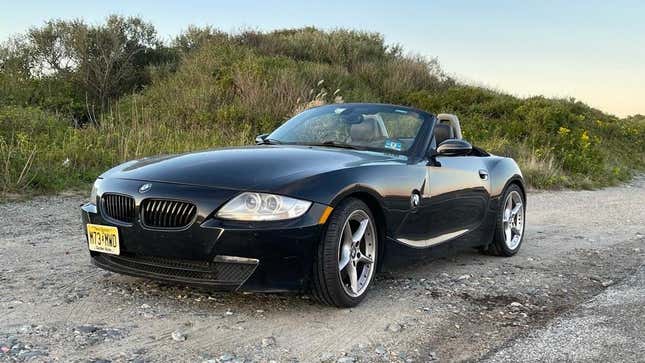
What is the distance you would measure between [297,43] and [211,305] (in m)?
24.2

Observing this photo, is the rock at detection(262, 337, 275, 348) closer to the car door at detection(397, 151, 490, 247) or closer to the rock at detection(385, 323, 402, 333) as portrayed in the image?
the rock at detection(385, 323, 402, 333)

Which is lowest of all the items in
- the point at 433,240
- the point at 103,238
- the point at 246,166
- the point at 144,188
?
the point at 433,240

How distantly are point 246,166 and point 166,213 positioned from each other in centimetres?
56

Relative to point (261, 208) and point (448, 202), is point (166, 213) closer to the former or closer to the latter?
point (261, 208)

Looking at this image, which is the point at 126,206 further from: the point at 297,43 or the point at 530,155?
the point at 297,43

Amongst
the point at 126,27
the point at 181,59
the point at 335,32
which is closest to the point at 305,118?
the point at 181,59

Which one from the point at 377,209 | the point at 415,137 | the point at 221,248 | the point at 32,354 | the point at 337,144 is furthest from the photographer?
the point at 415,137

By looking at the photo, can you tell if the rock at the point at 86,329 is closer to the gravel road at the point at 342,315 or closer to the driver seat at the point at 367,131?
the gravel road at the point at 342,315

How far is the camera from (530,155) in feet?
54.1

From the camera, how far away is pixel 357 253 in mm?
4152

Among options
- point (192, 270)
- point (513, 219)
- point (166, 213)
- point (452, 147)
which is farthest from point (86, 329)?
point (513, 219)

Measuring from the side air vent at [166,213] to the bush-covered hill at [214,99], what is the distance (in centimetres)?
553

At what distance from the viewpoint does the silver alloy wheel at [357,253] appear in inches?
159

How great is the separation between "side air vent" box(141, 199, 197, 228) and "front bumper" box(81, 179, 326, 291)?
33 millimetres
